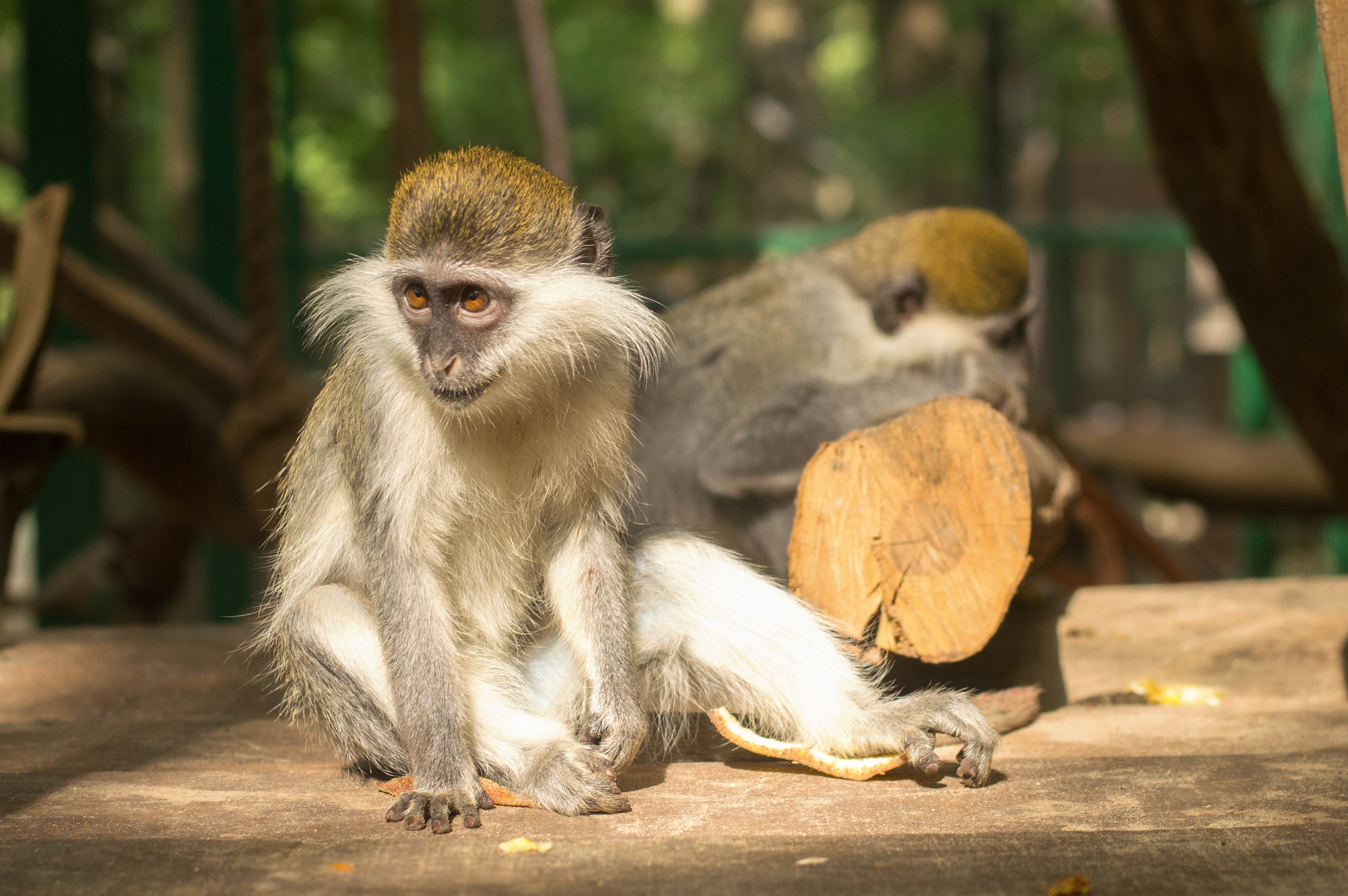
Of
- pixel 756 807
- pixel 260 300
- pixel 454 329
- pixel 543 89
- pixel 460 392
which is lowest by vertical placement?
pixel 756 807

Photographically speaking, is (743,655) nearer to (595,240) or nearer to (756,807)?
(756,807)

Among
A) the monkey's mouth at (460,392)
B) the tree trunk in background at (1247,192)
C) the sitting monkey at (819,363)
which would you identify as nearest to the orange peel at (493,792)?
the monkey's mouth at (460,392)

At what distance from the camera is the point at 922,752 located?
2400mm

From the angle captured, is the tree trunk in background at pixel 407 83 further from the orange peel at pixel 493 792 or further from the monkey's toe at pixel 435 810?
the monkey's toe at pixel 435 810

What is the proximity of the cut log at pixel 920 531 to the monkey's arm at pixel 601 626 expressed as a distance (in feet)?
1.69

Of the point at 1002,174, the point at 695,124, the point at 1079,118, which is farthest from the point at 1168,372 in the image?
the point at 1002,174

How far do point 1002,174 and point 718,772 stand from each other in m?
6.47

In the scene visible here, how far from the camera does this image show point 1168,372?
631 inches

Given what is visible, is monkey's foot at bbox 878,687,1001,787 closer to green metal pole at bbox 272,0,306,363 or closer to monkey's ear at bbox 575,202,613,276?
monkey's ear at bbox 575,202,613,276

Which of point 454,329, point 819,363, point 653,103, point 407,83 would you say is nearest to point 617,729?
point 454,329

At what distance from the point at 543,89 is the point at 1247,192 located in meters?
3.76

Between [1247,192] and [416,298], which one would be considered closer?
[416,298]

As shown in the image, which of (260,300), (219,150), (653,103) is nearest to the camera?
(260,300)

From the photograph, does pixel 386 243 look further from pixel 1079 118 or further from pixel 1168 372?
pixel 1168 372
